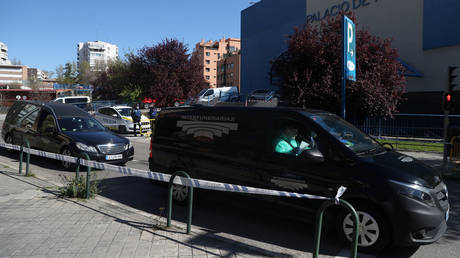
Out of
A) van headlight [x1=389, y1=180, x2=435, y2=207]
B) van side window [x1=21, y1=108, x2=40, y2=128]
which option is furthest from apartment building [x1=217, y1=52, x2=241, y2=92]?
van headlight [x1=389, y1=180, x2=435, y2=207]

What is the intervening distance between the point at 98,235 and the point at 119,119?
17.0 m

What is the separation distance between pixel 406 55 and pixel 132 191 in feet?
68.8

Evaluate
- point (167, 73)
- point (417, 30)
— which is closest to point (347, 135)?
point (417, 30)

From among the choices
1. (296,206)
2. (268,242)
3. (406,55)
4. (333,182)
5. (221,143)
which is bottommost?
(268,242)

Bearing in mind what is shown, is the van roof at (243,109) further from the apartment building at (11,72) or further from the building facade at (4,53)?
the building facade at (4,53)

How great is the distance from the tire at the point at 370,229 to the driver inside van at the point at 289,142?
3.20 feet

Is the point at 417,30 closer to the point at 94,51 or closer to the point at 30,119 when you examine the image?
the point at 30,119

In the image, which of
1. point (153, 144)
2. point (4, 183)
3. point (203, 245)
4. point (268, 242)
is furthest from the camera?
point (4, 183)

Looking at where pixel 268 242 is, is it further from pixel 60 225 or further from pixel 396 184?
pixel 60 225

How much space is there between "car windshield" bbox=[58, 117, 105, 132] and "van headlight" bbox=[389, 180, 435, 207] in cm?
829

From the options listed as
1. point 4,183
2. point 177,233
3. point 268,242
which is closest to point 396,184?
point 268,242

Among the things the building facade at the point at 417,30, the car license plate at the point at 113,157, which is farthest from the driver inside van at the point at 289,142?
the building facade at the point at 417,30

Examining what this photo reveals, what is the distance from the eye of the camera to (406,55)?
21750 mm

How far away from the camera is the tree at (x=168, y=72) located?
31.2 metres
